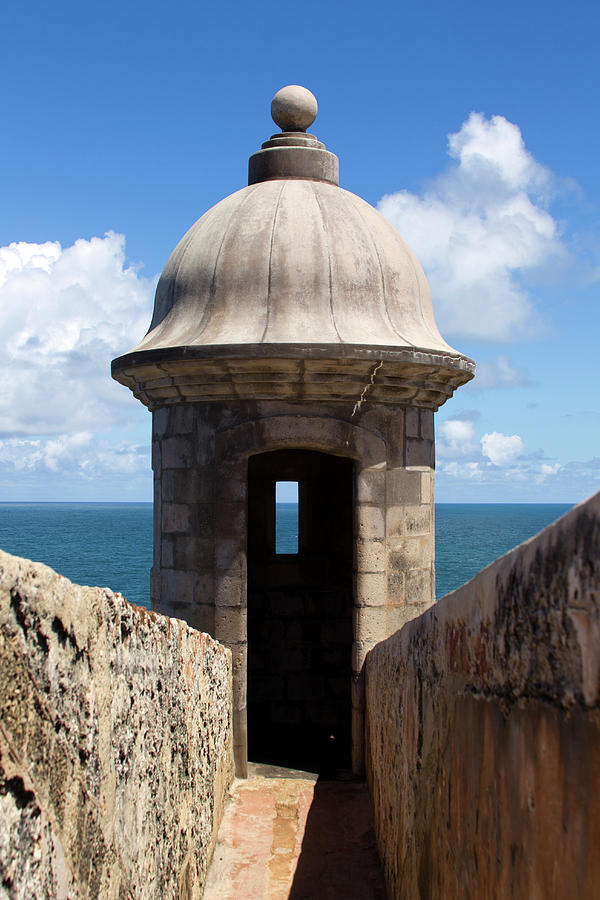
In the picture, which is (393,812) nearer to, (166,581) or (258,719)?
(166,581)

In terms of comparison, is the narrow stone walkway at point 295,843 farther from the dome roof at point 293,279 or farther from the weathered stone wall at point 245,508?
the dome roof at point 293,279

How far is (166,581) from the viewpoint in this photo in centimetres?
596

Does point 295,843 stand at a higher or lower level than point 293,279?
lower

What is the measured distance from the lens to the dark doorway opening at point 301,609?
8.41 meters

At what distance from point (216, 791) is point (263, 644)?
13.4 feet

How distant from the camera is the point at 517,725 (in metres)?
1.49

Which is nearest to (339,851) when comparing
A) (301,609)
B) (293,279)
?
(293,279)

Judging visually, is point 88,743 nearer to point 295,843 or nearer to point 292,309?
point 295,843

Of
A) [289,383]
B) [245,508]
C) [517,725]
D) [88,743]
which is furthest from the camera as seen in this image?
[245,508]

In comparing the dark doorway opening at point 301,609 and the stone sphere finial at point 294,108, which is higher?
the stone sphere finial at point 294,108

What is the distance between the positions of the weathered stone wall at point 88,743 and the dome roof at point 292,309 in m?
2.54

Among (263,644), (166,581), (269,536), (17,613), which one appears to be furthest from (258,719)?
(17,613)

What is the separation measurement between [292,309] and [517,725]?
4355 mm

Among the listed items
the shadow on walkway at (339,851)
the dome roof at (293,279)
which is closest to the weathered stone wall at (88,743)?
the shadow on walkway at (339,851)
